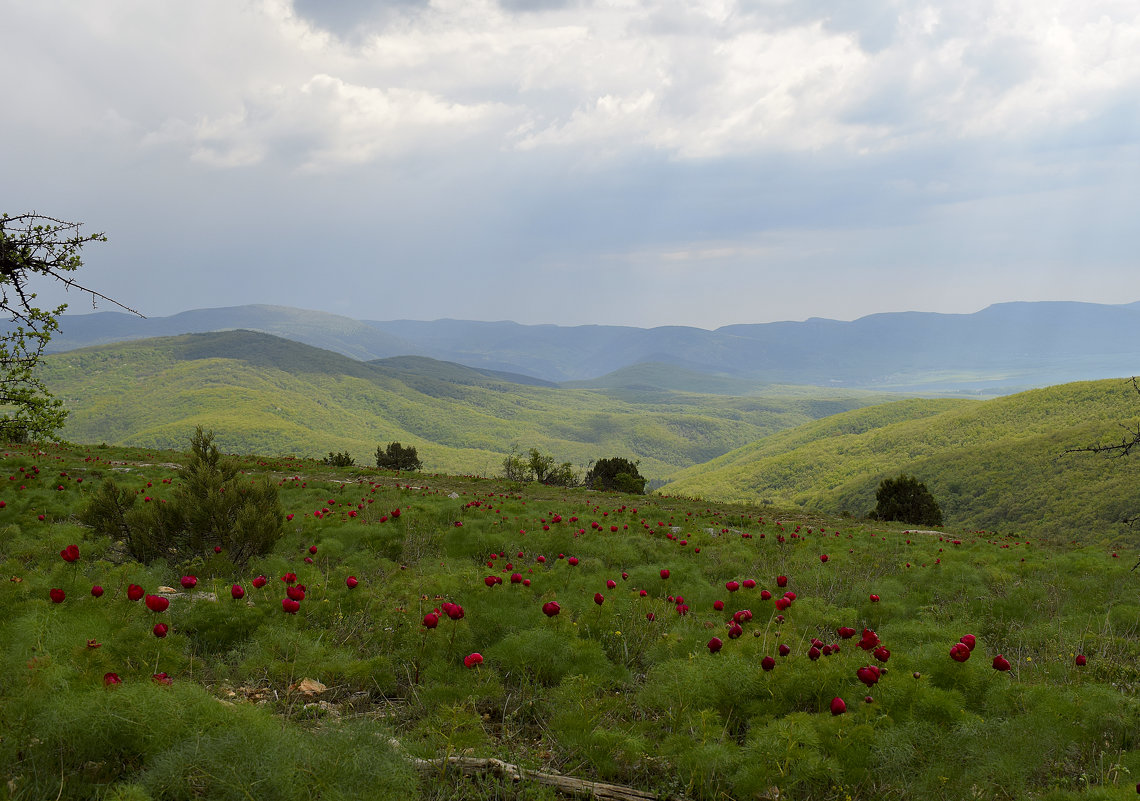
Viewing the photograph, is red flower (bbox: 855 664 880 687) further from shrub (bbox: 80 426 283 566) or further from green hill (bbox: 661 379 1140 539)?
green hill (bbox: 661 379 1140 539)

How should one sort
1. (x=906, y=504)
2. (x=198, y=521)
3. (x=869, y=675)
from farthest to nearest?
(x=906, y=504) → (x=198, y=521) → (x=869, y=675)

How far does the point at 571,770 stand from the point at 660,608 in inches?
96.6

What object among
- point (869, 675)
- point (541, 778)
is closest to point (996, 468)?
point (869, 675)

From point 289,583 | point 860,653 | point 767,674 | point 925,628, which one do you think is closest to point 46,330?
point 289,583

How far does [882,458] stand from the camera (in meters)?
146

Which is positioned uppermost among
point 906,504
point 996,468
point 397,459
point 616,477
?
point 397,459

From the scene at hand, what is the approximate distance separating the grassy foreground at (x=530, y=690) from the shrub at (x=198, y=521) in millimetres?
928

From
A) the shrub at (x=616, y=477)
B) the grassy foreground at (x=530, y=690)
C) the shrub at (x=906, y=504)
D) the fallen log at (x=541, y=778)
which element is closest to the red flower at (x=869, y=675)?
the grassy foreground at (x=530, y=690)

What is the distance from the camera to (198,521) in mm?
8055

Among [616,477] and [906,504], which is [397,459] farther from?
[906,504]

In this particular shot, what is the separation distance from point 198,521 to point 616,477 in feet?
92.1

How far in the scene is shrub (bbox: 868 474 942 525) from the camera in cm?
3031

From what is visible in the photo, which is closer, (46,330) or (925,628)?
(925,628)

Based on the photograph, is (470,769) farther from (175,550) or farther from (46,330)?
(46,330)
